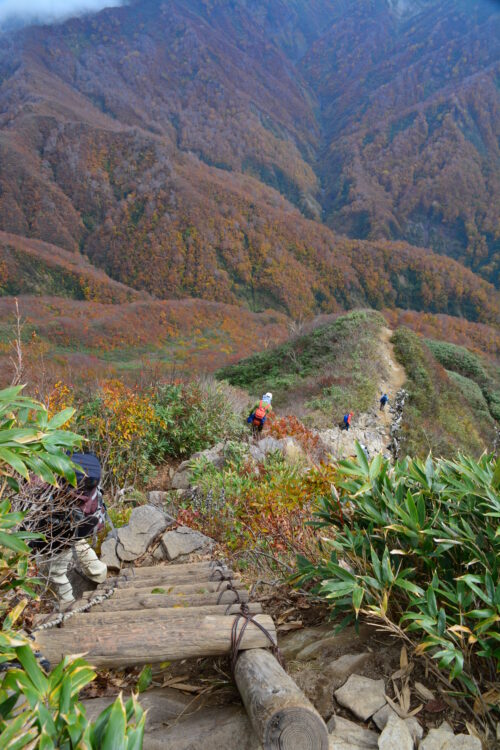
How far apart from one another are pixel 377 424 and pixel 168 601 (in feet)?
34.4

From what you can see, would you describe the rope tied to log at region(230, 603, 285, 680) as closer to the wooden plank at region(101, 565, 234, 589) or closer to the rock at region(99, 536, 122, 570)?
the wooden plank at region(101, 565, 234, 589)

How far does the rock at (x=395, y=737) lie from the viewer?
1543 millimetres

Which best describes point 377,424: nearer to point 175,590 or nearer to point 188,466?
point 188,466

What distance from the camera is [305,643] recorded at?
7.29 ft

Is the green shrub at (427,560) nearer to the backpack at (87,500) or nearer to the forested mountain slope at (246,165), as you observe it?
the backpack at (87,500)

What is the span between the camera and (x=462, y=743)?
1523mm

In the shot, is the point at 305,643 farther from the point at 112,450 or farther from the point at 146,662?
the point at 112,450

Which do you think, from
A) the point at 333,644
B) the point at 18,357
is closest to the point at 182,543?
the point at 18,357

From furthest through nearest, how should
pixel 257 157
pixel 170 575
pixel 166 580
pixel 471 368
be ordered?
pixel 257 157 < pixel 471 368 < pixel 170 575 < pixel 166 580

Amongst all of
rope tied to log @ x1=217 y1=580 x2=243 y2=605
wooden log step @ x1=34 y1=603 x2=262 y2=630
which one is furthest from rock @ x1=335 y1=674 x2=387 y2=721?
rope tied to log @ x1=217 y1=580 x2=243 y2=605

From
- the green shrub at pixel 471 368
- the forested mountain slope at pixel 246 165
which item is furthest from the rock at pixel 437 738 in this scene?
the forested mountain slope at pixel 246 165

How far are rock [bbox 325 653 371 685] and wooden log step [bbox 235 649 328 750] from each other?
450 mm

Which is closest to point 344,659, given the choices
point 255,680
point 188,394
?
point 255,680

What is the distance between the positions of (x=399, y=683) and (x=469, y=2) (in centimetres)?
24049
